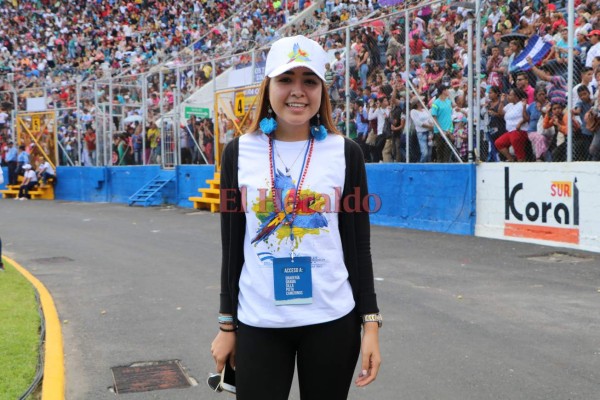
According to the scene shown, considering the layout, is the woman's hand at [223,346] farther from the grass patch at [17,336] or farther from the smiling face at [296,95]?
the grass patch at [17,336]

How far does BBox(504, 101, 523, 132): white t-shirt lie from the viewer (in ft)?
39.5

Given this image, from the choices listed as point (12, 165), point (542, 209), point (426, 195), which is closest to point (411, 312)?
point (542, 209)

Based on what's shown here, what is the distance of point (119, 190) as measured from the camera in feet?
81.4

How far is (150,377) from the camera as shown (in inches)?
195

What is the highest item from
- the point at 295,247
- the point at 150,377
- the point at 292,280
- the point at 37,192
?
the point at 295,247

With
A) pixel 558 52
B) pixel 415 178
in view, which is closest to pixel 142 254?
pixel 415 178

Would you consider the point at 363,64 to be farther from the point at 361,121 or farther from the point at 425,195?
the point at 425,195

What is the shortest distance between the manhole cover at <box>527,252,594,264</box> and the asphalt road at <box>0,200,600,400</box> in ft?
0.13

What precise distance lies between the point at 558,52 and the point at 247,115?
369 inches

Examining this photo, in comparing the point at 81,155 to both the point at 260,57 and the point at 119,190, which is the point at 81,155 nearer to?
the point at 119,190

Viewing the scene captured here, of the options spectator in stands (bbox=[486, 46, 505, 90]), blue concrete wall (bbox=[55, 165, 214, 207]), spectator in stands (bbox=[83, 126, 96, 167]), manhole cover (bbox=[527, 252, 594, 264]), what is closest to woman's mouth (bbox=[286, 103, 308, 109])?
manhole cover (bbox=[527, 252, 594, 264])

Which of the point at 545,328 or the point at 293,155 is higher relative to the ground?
the point at 293,155

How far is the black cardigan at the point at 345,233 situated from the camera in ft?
8.00

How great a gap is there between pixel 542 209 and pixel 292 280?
33.4 feet
